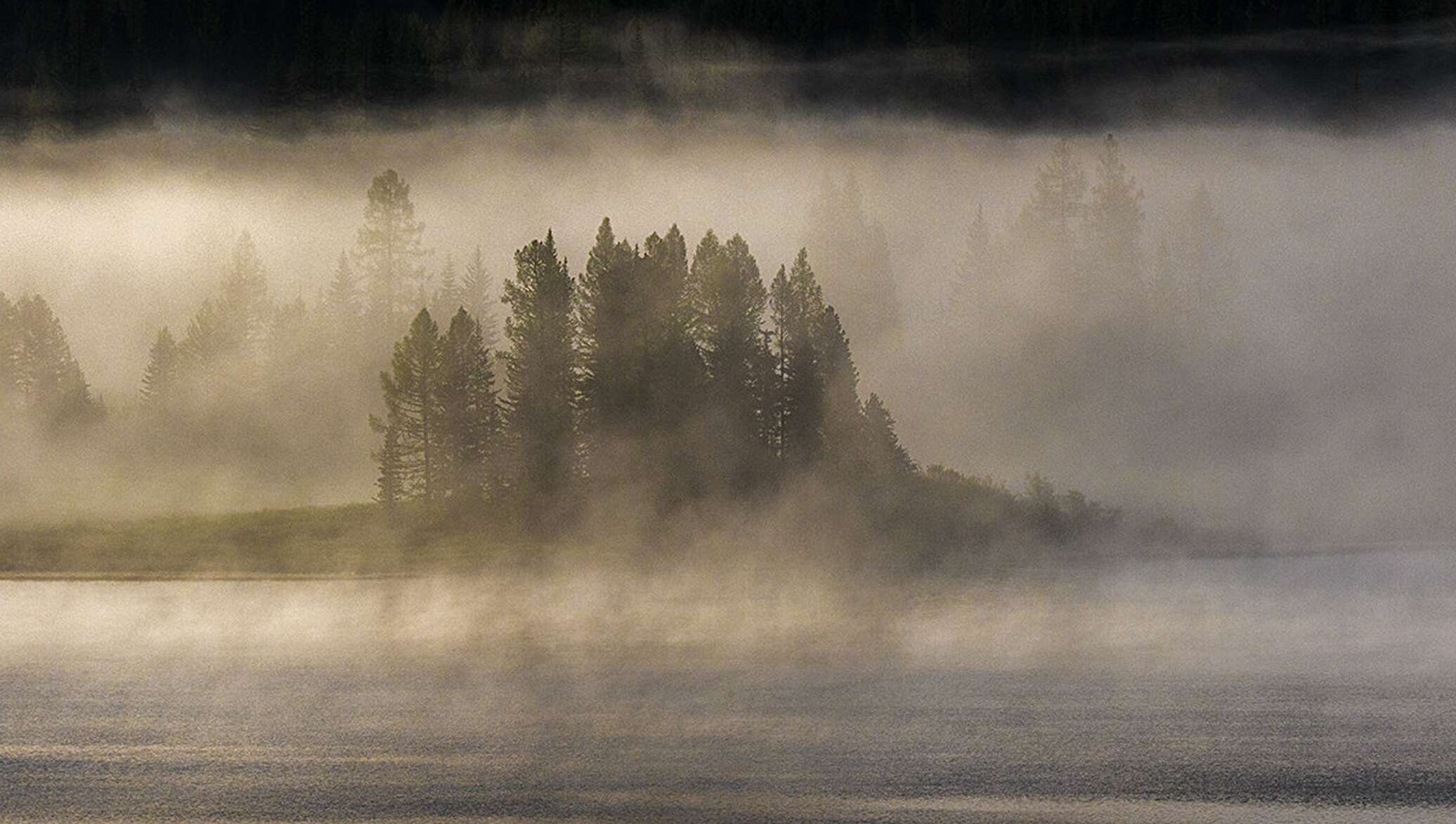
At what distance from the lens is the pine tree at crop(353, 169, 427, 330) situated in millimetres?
157250

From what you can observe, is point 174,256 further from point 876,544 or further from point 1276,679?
point 1276,679

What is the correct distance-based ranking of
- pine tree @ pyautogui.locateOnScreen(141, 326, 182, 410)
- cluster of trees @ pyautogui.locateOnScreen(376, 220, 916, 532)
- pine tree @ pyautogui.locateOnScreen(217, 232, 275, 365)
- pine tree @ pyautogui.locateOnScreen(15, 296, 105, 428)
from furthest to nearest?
pine tree @ pyautogui.locateOnScreen(217, 232, 275, 365), pine tree @ pyautogui.locateOnScreen(141, 326, 182, 410), pine tree @ pyautogui.locateOnScreen(15, 296, 105, 428), cluster of trees @ pyautogui.locateOnScreen(376, 220, 916, 532)

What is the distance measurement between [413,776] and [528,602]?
51955 millimetres

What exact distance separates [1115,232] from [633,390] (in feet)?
276

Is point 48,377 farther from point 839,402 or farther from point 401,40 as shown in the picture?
point 839,402

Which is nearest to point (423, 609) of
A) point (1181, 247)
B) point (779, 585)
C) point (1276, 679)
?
point (779, 585)

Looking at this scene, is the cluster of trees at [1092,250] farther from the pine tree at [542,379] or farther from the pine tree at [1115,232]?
the pine tree at [542,379]

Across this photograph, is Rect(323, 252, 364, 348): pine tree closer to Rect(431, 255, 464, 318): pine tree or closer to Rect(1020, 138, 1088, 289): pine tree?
Rect(431, 255, 464, 318): pine tree

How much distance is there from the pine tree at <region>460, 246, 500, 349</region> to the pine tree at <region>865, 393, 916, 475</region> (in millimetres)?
45154

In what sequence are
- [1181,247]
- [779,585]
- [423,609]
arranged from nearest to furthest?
[423,609] → [779,585] → [1181,247]

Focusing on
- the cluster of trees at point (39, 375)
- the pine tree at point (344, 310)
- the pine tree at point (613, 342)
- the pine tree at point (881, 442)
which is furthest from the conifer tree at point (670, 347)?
the cluster of trees at point (39, 375)

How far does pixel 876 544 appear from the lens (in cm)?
12606

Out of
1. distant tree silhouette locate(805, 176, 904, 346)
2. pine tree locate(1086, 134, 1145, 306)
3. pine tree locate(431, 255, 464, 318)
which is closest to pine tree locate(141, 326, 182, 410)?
pine tree locate(431, 255, 464, 318)

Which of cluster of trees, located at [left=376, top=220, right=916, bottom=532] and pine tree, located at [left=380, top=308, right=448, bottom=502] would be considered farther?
cluster of trees, located at [left=376, top=220, right=916, bottom=532]
